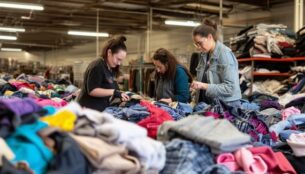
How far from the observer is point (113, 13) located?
1200 centimetres

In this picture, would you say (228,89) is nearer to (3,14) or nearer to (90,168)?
(90,168)

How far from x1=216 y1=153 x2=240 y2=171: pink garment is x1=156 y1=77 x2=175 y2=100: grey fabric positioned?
7.15 feet

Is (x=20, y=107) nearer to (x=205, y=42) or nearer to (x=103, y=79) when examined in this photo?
(x=103, y=79)

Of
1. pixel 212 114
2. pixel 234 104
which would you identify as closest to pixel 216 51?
pixel 234 104

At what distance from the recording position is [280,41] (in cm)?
673

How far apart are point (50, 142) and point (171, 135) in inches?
20.7

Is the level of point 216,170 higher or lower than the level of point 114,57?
lower

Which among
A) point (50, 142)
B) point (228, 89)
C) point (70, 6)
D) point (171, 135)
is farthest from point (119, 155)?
point (70, 6)

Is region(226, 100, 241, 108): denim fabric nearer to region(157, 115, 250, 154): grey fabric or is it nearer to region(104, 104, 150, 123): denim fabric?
region(104, 104, 150, 123): denim fabric

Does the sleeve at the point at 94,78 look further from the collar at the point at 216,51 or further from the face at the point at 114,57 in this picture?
the collar at the point at 216,51

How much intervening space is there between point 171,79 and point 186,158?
237 cm

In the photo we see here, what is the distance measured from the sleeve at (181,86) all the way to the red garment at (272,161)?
1.97 meters

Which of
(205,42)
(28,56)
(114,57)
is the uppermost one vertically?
(28,56)

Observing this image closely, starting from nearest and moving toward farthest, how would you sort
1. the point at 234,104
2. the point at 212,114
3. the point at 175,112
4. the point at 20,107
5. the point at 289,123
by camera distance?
the point at 20,107
the point at 212,114
the point at 289,123
the point at 175,112
the point at 234,104
